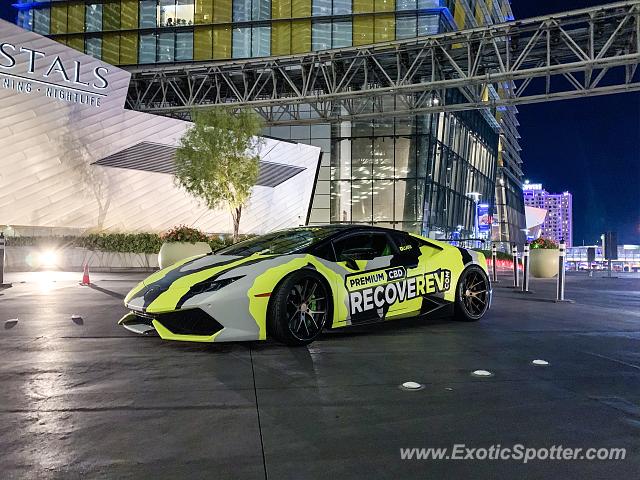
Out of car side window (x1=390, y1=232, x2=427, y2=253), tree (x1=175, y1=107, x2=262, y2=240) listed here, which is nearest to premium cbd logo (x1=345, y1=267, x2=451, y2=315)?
car side window (x1=390, y1=232, x2=427, y2=253)

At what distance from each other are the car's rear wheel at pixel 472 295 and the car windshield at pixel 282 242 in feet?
6.91

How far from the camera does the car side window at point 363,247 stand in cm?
631

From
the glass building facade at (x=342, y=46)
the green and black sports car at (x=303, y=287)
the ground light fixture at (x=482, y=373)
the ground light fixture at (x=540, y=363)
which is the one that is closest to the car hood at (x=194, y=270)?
the green and black sports car at (x=303, y=287)

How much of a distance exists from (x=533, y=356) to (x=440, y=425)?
242 centimetres

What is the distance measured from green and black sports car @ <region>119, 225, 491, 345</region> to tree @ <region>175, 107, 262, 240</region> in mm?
13720

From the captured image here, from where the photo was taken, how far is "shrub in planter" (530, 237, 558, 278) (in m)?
20.3

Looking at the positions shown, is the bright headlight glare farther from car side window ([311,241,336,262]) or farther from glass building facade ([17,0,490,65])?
glass building facade ([17,0,490,65])

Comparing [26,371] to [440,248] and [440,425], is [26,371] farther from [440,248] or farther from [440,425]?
[440,248]

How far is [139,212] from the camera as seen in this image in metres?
25.2

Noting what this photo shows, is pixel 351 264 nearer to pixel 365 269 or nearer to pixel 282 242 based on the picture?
pixel 365 269

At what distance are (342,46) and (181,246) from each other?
27.2m

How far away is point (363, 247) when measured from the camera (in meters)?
6.56

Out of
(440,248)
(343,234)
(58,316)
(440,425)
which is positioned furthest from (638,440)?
(58,316)

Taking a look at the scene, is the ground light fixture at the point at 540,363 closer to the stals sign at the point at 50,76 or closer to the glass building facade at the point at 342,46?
the stals sign at the point at 50,76
